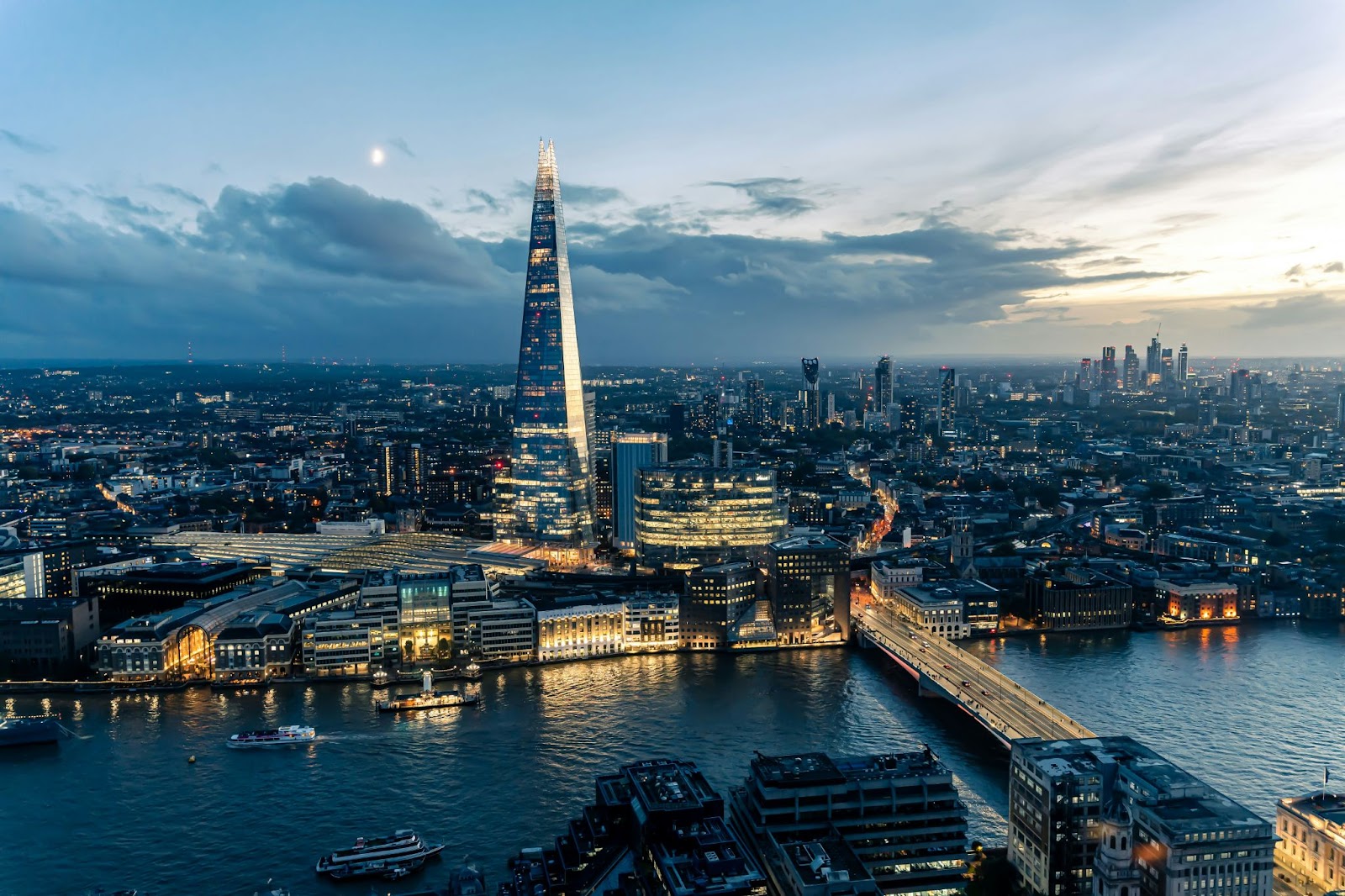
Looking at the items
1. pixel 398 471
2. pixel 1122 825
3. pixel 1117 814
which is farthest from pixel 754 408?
pixel 1122 825

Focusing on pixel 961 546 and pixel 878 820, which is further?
pixel 961 546

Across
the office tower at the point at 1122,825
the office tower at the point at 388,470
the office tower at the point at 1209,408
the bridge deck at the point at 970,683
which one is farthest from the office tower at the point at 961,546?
the office tower at the point at 1209,408

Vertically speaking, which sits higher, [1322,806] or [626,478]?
[626,478]

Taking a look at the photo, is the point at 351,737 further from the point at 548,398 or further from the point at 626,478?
the point at 626,478

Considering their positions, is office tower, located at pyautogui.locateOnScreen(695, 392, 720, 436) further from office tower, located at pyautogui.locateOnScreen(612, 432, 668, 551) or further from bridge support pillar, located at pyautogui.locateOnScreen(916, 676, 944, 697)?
bridge support pillar, located at pyautogui.locateOnScreen(916, 676, 944, 697)

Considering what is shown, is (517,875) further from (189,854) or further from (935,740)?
(935,740)

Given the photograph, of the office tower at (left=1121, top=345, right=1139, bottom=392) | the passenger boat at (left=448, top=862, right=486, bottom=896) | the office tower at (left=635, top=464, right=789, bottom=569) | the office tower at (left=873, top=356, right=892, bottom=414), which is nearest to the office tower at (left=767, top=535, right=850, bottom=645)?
the office tower at (left=635, top=464, right=789, bottom=569)

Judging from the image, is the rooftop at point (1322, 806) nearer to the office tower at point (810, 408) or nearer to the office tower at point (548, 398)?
the office tower at point (548, 398)
